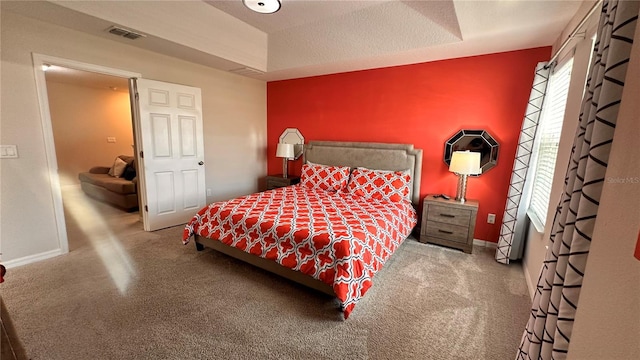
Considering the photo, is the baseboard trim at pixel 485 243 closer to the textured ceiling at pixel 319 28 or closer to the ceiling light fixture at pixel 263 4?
the textured ceiling at pixel 319 28

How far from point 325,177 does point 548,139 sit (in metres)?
2.43

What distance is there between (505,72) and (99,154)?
26.8 feet

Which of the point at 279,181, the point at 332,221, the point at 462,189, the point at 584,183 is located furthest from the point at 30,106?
the point at 462,189

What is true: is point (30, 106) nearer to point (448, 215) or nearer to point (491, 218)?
point (448, 215)

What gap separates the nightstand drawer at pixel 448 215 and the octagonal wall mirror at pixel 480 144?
2.05 ft

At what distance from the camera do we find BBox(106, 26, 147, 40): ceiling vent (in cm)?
254

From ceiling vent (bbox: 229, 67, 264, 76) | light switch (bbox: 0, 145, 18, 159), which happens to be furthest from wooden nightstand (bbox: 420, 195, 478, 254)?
light switch (bbox: 0, 145, 18, 159)

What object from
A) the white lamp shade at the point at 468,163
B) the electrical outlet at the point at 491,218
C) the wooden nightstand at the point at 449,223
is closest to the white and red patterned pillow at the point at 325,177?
the wooden nightstand at the point at 449,223

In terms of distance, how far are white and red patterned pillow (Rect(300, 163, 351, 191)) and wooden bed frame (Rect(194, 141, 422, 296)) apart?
232mm

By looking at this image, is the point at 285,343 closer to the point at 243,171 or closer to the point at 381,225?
the point at 381,225

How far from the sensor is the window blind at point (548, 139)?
2.16 m

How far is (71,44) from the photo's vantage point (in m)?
2.60

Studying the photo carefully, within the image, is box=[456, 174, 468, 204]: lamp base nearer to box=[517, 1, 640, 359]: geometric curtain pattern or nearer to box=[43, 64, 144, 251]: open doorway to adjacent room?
box=[517, 1, 640, 359]: geometric curtain pattern

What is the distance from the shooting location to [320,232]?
6.66ft
